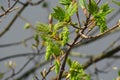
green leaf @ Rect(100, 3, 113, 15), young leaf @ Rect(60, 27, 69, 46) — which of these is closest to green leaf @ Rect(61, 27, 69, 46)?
young leaf @ Rect(60, 27, 69, 46)

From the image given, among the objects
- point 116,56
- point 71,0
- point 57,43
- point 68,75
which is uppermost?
point 71,0

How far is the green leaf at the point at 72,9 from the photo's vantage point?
0.89 m

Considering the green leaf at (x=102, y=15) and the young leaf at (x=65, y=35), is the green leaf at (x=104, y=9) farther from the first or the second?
the young leaf at (x=65, y=35)

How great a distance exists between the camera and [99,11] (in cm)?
90

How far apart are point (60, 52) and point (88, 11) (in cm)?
21

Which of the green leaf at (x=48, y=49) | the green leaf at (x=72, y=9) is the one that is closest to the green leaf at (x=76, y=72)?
the green leaf at (x=48, y=49)

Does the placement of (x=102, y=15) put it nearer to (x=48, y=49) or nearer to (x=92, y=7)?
(x=92, y=7)

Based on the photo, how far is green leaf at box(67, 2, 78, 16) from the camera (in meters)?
0.89

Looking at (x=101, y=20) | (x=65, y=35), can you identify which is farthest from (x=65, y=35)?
(x=101, y=20)

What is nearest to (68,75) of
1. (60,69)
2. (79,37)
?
(60,69)

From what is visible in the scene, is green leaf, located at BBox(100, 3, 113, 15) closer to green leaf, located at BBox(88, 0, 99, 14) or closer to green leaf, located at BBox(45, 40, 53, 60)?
green leaf, located at BBox(88, 0, 99, 14)

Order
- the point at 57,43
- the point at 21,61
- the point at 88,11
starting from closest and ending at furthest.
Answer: the point at 88,11 < the point at 57,43 < the point at 21,61

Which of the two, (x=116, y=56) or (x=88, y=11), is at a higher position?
(x=88, y=11)

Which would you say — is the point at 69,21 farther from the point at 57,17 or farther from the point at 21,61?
the point at 21,61
